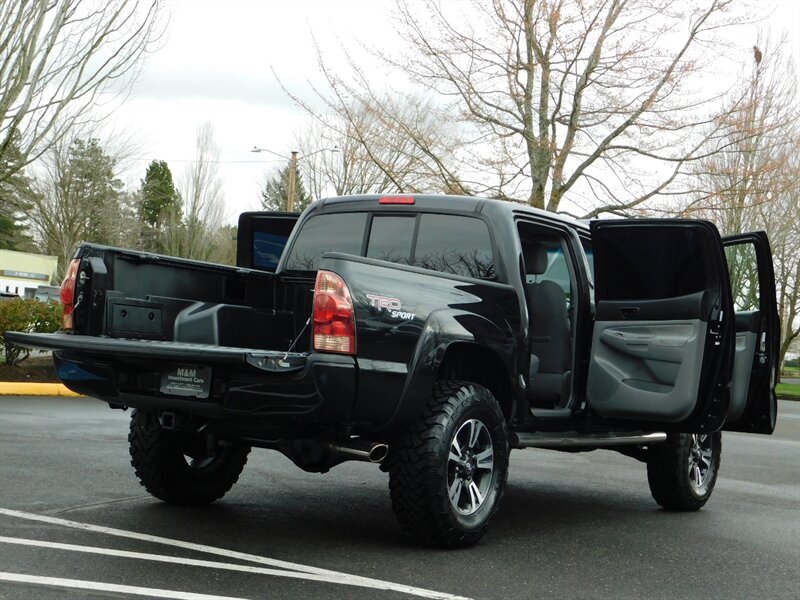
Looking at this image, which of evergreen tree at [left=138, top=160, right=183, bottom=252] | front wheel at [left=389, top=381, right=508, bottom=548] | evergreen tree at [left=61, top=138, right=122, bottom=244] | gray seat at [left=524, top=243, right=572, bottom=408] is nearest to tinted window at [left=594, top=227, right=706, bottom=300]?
gray seat at [left=524, top=243, right=572, bottom=408]

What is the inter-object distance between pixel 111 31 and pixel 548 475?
10678 millimetres

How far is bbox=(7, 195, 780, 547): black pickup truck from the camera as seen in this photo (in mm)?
5371

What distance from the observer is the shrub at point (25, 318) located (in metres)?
16.4

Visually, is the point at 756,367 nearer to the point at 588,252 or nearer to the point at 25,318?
the point at 588,252

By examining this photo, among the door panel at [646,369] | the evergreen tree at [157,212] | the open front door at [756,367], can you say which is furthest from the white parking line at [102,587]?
the evergreen tree at [157,212]

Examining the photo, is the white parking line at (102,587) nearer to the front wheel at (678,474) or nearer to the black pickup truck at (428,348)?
the black pickup truck at (428,348)

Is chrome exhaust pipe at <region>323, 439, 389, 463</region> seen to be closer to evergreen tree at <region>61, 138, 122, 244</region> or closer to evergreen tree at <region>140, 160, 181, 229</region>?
evergreen tree at <region>61, 138, 122, 244</region>

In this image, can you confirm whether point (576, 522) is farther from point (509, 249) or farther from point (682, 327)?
point (509, 249)

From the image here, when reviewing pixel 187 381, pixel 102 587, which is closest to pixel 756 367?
pixel 187 381

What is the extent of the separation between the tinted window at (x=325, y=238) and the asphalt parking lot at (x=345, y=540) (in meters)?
1.64

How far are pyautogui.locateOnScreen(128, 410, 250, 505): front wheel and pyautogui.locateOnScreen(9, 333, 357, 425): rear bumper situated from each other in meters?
0.80

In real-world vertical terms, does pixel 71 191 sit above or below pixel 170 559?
above

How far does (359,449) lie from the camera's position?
18.1 feet

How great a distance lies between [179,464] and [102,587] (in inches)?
85.4
